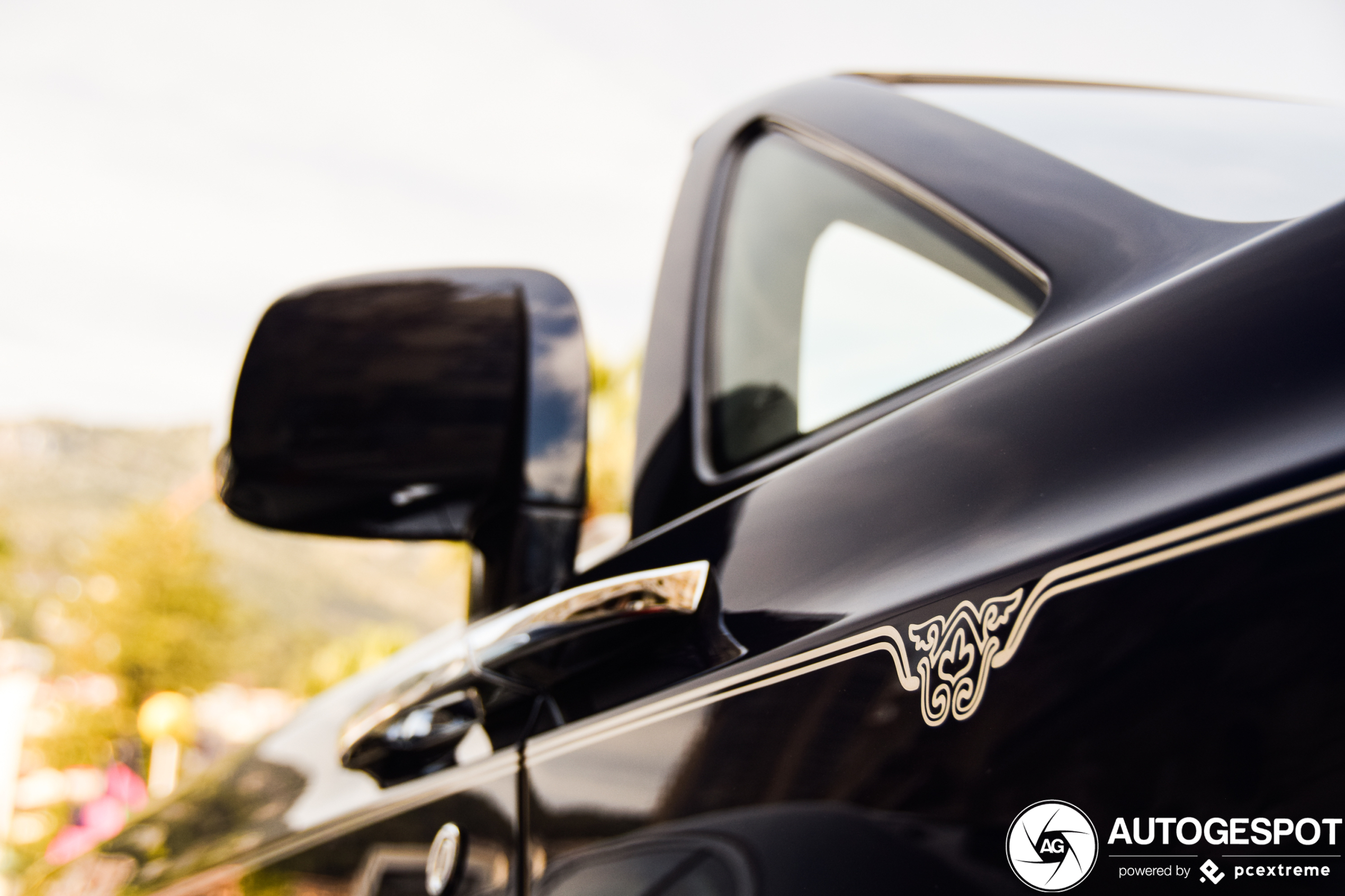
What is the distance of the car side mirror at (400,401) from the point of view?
3.50ft

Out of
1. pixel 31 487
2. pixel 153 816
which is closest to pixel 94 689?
pixel 153 816

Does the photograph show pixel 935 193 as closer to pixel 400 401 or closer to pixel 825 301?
pixel 825 301

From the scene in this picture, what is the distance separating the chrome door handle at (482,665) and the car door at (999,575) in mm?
53

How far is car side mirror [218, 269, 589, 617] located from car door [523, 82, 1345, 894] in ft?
0.76

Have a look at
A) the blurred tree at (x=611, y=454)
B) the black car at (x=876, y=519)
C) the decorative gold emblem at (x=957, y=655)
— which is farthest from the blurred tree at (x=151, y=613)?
the decorative gold emblem at (x=957, y=655)

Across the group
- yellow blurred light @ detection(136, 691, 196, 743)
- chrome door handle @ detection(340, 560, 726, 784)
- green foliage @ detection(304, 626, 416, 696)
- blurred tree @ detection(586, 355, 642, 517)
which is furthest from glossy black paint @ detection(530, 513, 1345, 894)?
yellow blurred light @ detection(136, 691, 196, 743)

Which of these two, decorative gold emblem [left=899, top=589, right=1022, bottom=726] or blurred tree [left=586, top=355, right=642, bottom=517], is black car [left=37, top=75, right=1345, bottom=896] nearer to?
decorative gold emblem [left=899, top=589, right=1022, bottom=726]

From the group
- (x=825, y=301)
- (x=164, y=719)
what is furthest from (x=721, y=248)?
(x=164, y=719)

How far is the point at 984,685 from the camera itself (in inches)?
21.6

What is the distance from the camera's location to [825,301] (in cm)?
117

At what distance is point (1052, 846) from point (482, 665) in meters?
0.65

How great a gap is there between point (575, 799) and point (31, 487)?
10673cm

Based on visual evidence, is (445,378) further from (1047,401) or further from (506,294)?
(1047,401)

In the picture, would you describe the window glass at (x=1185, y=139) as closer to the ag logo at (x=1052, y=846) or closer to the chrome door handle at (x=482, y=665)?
the ag logo at (x=1052, y=846)
